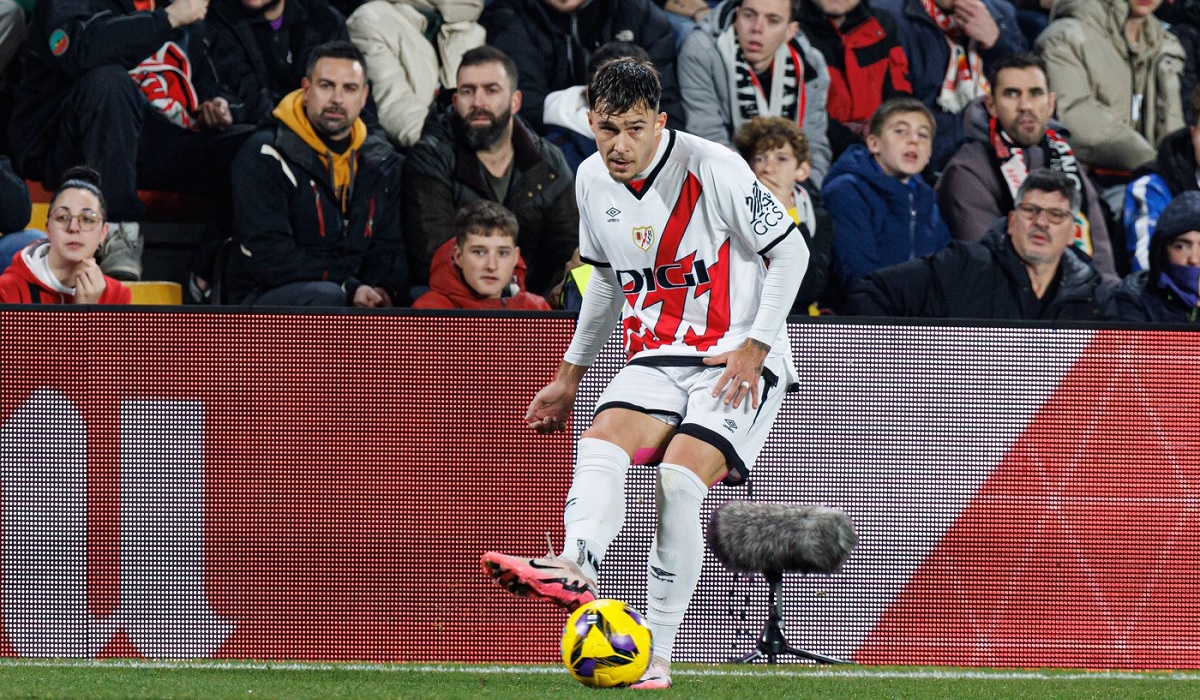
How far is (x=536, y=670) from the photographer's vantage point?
5.48 m

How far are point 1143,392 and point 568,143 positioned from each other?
10.4 ft

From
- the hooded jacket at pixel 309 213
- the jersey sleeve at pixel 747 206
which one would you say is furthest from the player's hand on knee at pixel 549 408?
the hooded jacket at pixel 309 213

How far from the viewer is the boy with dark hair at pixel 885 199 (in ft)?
24.7

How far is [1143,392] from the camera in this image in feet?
19.6

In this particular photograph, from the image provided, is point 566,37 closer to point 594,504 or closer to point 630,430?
point 630,430

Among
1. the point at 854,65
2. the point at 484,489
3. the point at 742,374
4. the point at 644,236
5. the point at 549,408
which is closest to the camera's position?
the point at 742,374

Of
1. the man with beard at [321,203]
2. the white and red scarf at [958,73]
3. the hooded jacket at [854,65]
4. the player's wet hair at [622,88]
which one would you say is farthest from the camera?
the white and red scarf at [958,73]

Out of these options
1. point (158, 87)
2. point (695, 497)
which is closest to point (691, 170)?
point (695, 497)

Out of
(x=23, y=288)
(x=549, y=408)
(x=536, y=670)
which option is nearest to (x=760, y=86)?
(x=549, y=408)

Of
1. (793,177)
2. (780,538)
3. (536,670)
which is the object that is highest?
(793,177)

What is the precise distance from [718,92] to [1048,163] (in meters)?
1.85

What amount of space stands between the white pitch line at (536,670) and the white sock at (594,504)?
107 cm

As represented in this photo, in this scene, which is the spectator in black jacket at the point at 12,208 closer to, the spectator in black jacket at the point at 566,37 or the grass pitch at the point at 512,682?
the grass pitch at the point at 512,682

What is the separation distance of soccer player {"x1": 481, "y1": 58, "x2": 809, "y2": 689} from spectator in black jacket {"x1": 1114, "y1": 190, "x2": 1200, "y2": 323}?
3130mm
